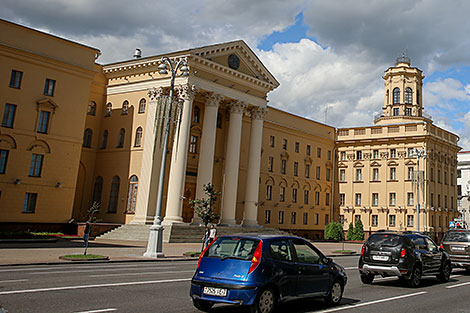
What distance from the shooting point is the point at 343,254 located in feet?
102

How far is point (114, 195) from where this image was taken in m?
39.2

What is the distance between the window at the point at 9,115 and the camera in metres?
31.2

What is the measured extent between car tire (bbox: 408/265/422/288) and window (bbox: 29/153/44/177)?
2739 centimetres

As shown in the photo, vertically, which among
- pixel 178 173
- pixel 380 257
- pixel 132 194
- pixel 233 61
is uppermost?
pixel 233 61

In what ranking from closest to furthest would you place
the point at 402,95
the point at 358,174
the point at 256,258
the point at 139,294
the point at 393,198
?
the point at 256,258 → the point at 139,294 → the point at 393,198 → the point at 358,174 → the point at 402,95

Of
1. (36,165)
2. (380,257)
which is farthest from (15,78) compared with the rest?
(380,257)

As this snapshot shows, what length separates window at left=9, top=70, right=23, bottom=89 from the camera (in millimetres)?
31773

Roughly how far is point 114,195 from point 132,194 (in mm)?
2290

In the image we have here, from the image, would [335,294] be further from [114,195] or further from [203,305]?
[114,195]

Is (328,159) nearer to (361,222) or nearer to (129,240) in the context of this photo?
(361,222)

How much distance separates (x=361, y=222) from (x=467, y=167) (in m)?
39.8

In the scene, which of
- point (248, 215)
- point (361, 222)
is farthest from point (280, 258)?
point (361, 222)

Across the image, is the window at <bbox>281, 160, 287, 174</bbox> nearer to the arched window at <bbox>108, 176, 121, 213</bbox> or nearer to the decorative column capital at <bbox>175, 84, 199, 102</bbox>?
the decorative column capital at <bbox>175, 84, 199, 102</bbox>

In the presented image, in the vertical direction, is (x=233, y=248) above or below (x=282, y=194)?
below
